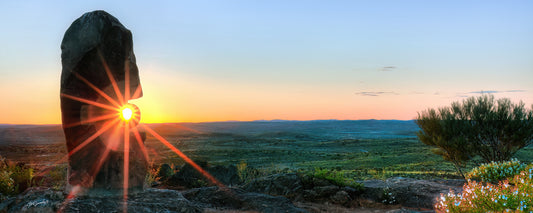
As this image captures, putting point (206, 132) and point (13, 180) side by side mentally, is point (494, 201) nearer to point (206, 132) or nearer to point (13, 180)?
point (13, 180)

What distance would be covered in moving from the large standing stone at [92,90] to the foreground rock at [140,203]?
50cm

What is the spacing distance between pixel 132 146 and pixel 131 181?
2.51 ft

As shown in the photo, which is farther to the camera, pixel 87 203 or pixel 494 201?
pixel 87 203

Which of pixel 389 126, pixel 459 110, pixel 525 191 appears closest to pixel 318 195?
pixel 525 191

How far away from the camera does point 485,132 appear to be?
18.4 m

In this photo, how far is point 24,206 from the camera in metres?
7.05

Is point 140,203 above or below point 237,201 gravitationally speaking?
above

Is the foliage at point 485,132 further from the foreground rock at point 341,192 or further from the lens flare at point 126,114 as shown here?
the lens flare at point 126,114

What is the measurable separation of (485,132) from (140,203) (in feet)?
56.0

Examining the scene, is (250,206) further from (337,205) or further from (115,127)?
(115,127)

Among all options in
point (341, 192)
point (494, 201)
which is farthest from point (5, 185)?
point (494, 201)

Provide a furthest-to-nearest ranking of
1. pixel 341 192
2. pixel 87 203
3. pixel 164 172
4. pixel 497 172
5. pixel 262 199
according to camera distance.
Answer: pixel 164 172
pixel 497 172
pixel 341 192
pixel 262 199
pixel 87 203

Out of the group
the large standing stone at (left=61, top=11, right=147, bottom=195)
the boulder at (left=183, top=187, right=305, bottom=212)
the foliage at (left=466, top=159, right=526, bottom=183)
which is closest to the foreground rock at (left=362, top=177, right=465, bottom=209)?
the foliage at (left=466, top=159, right=526, bottom=183)

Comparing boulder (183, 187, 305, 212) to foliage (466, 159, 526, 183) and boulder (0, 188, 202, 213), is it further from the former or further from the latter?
foliage (466, 159, 526, 183)
